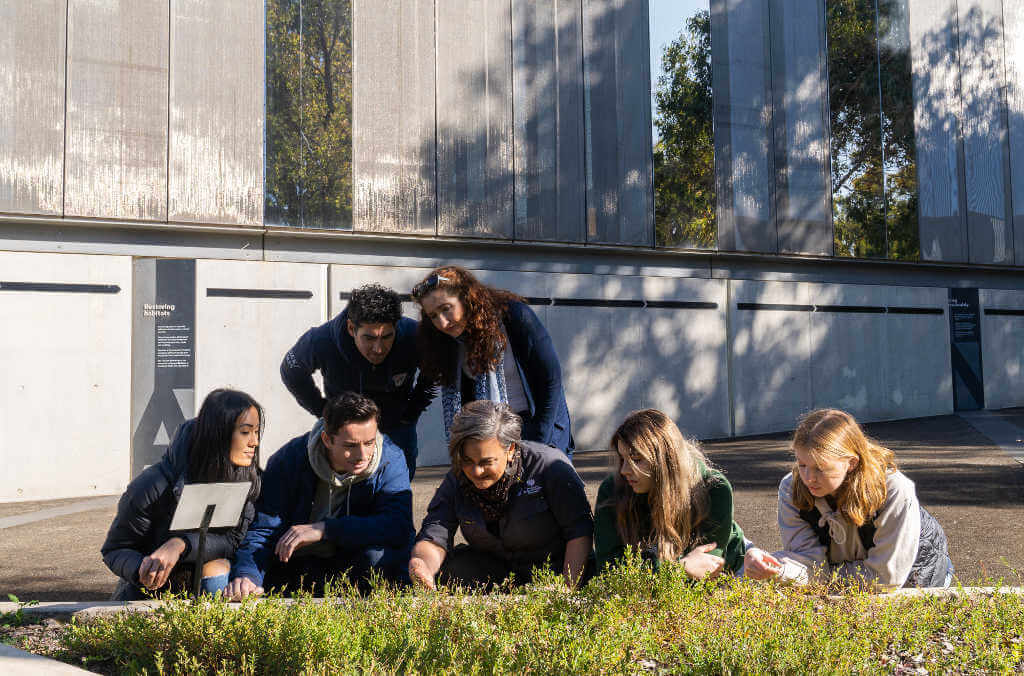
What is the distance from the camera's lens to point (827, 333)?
15281 mm

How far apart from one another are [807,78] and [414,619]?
13825 millimetres

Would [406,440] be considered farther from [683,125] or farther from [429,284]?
[683,125]

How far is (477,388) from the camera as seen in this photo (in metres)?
4.31

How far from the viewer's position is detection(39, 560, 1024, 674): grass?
275cm

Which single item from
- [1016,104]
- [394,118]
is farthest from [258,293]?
[1016,104]

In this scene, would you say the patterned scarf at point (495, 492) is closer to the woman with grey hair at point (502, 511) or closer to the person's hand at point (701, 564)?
the woman with grey hair at point (502, 511)

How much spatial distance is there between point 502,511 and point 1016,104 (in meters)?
16.3

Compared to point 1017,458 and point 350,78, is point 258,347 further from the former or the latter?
point 1017,458

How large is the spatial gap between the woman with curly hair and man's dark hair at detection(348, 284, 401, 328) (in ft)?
0.61

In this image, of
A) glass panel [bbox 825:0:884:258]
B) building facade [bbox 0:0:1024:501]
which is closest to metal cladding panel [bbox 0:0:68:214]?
building facade [bbox 0:0:1024:501]

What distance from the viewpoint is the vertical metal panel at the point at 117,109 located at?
407 inches

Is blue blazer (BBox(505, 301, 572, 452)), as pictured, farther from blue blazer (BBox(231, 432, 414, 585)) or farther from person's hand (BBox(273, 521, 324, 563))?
person's hand (BBox(273, 521, 324, 563))

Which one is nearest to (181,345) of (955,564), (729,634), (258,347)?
(258,347)

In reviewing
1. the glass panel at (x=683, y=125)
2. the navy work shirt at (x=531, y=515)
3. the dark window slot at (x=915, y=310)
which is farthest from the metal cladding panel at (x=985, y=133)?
the navy work shirt at (x=531, y=515)
